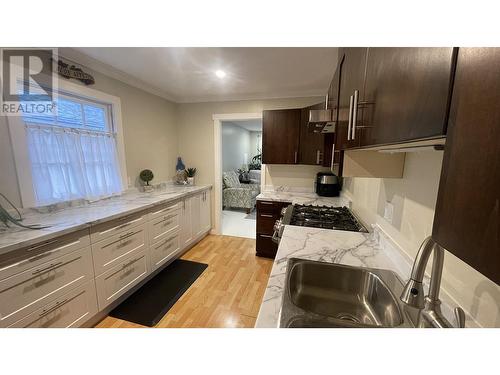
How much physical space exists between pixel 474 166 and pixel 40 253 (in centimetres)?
193

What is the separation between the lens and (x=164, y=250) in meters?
2.43

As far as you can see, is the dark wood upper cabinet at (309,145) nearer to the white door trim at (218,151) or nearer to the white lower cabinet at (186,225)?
the white door trim at (218,151)

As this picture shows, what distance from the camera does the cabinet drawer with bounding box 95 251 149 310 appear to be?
167 cm

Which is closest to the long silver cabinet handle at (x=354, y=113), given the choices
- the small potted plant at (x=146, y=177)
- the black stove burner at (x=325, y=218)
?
the black stove burner at (x=325, y=218)

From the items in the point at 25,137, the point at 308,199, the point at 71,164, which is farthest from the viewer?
the point at 308,199

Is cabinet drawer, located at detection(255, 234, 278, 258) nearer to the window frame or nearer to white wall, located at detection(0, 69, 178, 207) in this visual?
white wall, located at detection(0, 69, 178, 207)

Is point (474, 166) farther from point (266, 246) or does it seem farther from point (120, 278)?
point (266, 246)

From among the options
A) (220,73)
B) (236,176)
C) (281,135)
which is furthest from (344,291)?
(236,176)

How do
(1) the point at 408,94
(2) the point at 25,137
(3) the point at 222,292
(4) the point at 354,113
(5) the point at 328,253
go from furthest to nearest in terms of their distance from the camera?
(3) the point at 222,292 < (2) the point at 25,137 < (5) the point at 328,253 < (4) the point at 354,113 < (1) the point at 408,94

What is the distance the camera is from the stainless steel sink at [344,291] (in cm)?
89

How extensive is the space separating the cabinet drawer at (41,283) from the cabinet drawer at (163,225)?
2.24ft

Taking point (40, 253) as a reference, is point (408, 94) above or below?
above

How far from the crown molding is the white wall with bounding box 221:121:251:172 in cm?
258
